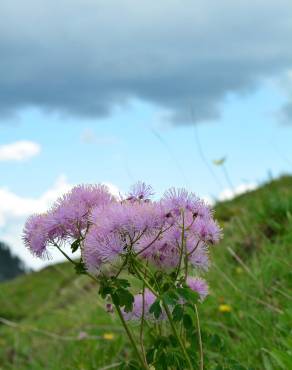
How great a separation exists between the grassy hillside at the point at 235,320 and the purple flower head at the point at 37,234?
0.76m

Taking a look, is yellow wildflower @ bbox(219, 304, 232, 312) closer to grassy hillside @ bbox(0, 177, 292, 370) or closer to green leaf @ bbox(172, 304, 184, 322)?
grassy hillside @ bbox(0, 177, 292, 370)

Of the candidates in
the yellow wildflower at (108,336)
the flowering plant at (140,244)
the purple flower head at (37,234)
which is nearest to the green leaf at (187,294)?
the flowering plant at (140,244)

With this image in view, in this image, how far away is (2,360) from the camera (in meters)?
7.08

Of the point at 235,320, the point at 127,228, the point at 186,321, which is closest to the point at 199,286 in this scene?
the point at 186,321

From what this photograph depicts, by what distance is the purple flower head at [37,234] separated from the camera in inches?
89.9

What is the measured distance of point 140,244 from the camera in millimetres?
2232

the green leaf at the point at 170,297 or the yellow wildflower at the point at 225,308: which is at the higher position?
the yellow wildflower at the point at 225,308

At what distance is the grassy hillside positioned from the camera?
3.62 m

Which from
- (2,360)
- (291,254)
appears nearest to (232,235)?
(291,254)

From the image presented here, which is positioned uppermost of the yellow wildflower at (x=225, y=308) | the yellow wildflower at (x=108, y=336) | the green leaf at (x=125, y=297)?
the yellow wildflower at (x=108, y=336)

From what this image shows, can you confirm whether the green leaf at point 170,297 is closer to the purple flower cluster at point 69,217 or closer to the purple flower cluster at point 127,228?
the purple flower cluster at point 127,228

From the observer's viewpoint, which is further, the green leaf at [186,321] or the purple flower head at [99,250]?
the green leaf at [186,321]

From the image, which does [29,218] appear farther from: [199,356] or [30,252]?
[199,356]

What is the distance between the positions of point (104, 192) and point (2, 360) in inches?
208
